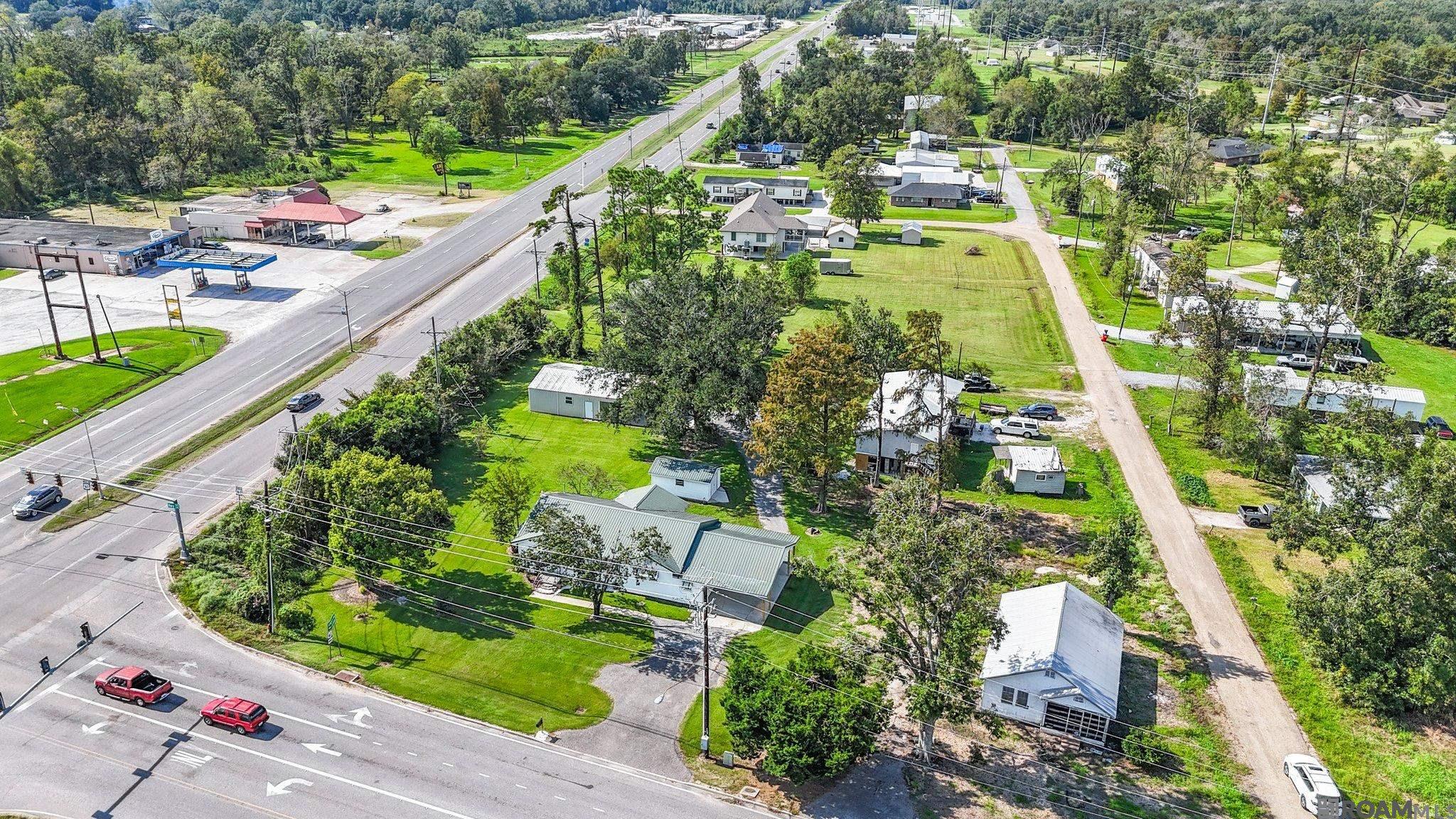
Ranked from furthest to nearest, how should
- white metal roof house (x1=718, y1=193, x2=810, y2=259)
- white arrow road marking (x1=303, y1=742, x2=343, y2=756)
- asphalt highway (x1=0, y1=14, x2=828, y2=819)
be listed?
white metal roof house (x1=718, y1=193, x2=810, y2=259) < white arrow road marking (x1=303, y1=742, x2=343, y2=756) < asphalt highway (x1=0, y1=14, x2=828, y2=819)

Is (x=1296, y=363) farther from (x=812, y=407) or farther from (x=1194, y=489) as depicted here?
(x=812, y=407)

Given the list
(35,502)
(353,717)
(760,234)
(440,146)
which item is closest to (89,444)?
(35,502)

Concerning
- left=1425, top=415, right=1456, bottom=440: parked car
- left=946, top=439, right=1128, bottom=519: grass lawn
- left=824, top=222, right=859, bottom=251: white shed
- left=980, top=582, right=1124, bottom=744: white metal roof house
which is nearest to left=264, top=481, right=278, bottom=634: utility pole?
left=980, top=582, right=1124, bottom=744: white metal roof house

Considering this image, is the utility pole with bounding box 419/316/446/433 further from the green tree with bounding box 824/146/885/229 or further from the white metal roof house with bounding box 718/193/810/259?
the green tree with bounding box 824/146/885/229

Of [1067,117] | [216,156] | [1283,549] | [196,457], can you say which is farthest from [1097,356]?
[216,156]

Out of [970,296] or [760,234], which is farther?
[760,234]

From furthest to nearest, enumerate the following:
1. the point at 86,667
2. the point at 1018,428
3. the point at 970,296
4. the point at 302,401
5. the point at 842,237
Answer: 1. the point at 842,237
2. the point at 970,296
3. the point at 302,401
4. the point at 1018,428
5. the point at 86,667

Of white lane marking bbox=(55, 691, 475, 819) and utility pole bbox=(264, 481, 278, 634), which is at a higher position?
utility pole bbox=(264, 481, 278, 634)
